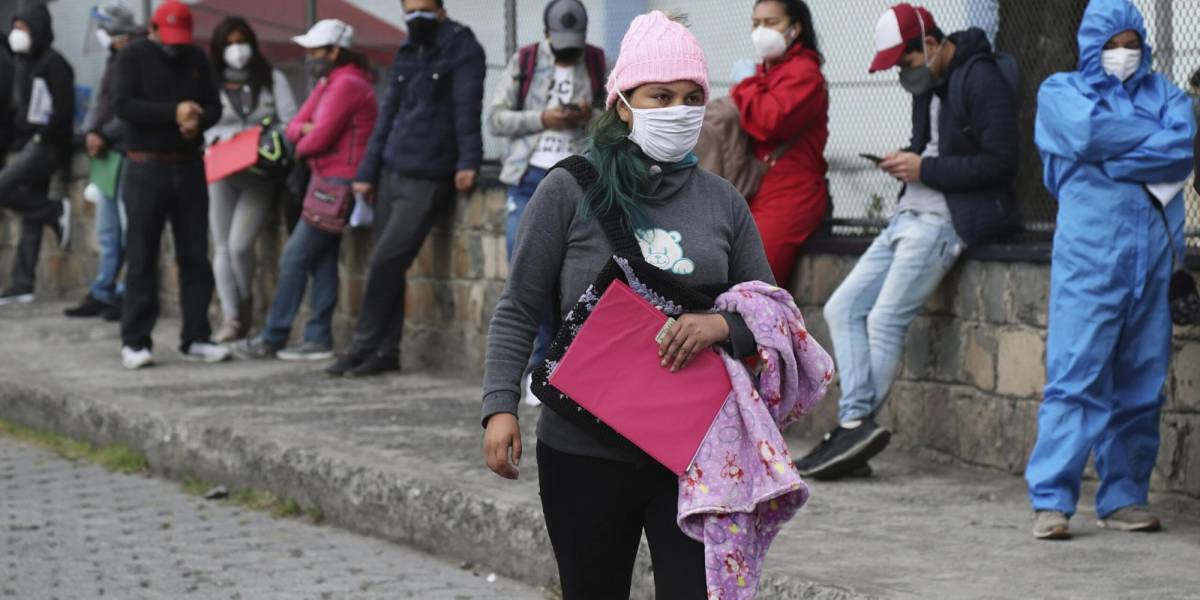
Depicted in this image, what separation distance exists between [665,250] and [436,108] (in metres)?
5.69

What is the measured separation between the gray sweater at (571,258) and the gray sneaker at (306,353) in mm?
6684

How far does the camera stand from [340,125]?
991 centimetres

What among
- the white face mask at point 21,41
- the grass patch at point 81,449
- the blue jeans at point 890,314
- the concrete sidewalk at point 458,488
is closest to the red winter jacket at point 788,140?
the blue jeans at point 890,314

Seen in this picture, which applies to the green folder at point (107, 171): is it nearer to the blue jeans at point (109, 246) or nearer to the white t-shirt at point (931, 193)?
the blue jeans at point (109, 246)

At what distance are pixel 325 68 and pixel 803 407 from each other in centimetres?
696

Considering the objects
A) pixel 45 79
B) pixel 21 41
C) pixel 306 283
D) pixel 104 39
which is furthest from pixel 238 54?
pixel 21 41

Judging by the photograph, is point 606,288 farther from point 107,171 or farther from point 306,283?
point 107,171

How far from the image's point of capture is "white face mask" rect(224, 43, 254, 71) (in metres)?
10.4

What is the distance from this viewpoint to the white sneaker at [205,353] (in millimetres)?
10266

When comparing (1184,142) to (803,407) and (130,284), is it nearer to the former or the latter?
(803,407)

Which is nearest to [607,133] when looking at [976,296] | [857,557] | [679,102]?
[679,102]

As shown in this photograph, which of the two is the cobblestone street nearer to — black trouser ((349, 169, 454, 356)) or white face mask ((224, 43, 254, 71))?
black trouser ((349, 169, 454, 356))

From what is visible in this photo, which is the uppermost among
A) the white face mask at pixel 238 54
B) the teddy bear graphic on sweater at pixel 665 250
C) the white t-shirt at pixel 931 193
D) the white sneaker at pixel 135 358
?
the white face mask at pixel 238 54

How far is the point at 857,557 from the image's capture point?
18.0 feet
